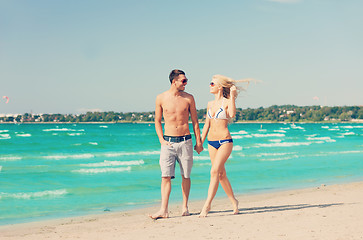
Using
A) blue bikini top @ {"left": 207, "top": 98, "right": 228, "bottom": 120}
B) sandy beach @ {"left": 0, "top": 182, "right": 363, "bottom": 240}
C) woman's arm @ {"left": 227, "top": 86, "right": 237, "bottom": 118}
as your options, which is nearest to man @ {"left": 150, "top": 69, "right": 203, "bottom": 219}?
blue bikini top @ {"left": 207, "top": 98, "right": 228, "bottom": 120}

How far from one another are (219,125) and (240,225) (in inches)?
60.0

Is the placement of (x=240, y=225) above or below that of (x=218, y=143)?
below

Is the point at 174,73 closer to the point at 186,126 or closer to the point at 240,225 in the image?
the point at 186,126

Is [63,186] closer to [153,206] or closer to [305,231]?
[153,206]

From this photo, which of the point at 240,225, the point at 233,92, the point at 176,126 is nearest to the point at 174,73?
the point at 176,126

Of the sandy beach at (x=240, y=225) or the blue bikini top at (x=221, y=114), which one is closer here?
the sandy beach at (x=240, y=225)

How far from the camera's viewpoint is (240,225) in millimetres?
6441

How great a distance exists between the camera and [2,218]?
9492 millimetres

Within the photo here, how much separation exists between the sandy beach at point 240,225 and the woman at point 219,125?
0.66m

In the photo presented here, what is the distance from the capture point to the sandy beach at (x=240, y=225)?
5.91 meters

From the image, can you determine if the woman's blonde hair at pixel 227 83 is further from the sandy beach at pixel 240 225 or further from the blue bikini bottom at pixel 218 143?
the sandy beach at pixel 240 225

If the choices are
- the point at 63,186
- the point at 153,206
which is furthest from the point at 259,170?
the point at 153,206

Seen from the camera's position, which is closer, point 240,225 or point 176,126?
point 240,225

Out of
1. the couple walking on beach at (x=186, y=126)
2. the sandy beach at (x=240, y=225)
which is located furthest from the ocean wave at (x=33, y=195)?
the couple walking on beach at (x=186, y=126)
